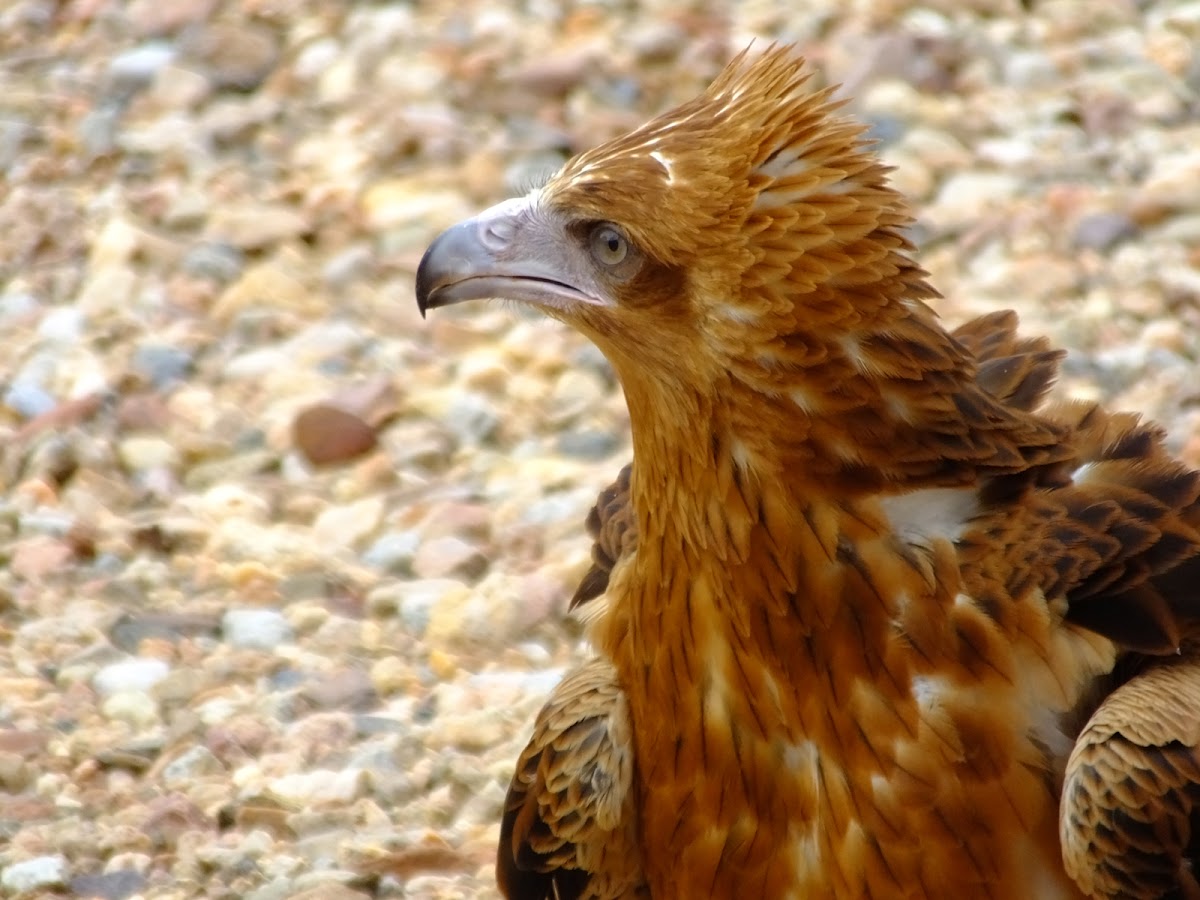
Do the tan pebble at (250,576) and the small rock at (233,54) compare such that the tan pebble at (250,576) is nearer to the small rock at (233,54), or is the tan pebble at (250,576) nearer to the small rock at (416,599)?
the small rock at (416,599)

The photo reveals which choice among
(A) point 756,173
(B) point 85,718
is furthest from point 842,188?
(B) point 85,718

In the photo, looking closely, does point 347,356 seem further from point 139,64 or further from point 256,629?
point 139,64

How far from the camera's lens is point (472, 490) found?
298 inches

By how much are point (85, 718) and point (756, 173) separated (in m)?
3.02

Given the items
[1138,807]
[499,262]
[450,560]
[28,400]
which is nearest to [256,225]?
[28,400]

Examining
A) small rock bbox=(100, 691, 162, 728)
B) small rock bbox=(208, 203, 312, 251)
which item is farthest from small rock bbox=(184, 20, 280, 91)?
small rock bbox=(100, 691, 162, 728)

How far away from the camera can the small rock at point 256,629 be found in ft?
22.4

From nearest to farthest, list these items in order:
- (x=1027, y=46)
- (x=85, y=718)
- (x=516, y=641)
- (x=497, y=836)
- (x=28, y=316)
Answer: (x=497, y=836) < (x=85, y=718) < (x=516, y=641) < (x=28, y=316) < (x=1027, y=46)

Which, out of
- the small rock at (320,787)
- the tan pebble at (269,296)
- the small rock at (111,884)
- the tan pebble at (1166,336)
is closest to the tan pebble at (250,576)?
the small rock at (320,787)

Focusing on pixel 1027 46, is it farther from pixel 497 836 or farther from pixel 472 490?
pixel 497 836

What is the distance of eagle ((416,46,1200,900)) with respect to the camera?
4441mm

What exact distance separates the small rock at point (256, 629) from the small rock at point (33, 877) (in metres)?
1.24

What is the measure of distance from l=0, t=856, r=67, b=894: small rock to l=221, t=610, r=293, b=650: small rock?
124 centimetres

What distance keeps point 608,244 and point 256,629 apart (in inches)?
106
